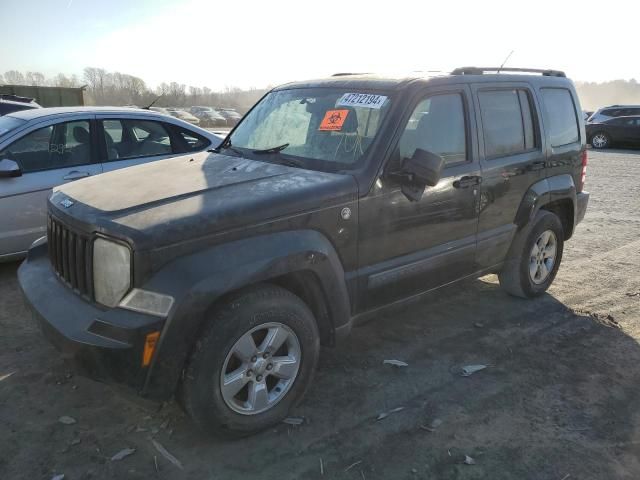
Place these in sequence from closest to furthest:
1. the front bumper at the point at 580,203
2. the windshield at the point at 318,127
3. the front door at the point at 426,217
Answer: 1. the front door at the point at 426,217
2. the windshield at the point at 318,127
3. the front bumper at the point at 580,203

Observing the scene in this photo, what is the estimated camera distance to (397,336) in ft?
13.7

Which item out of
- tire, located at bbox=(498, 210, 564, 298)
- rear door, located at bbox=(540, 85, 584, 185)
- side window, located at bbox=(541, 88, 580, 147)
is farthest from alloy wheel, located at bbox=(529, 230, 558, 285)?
side window, located at bbox=(541, 88, 580, 147)

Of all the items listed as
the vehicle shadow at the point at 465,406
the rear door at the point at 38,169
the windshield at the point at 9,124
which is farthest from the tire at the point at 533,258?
the windshield at the point at 9,124

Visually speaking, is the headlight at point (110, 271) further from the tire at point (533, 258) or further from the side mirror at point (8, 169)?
the tire at point (533, 258)

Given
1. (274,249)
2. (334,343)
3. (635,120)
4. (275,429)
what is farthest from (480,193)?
(635,120)

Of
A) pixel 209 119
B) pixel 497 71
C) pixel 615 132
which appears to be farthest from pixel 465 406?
pixel 209 119

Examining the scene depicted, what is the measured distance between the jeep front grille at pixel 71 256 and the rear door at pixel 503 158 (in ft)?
9.11

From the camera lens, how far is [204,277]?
251 centimetres

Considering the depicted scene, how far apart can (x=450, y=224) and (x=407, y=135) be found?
0.77m

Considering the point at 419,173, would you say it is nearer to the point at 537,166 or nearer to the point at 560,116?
the point at 537,166

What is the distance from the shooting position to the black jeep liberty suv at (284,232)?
2520 millimetres

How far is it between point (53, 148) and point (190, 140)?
1.44m

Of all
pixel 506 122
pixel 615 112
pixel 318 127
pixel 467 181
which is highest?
pixel 615 112

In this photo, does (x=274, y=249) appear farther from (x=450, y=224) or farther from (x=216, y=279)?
(x=450, y=224)
